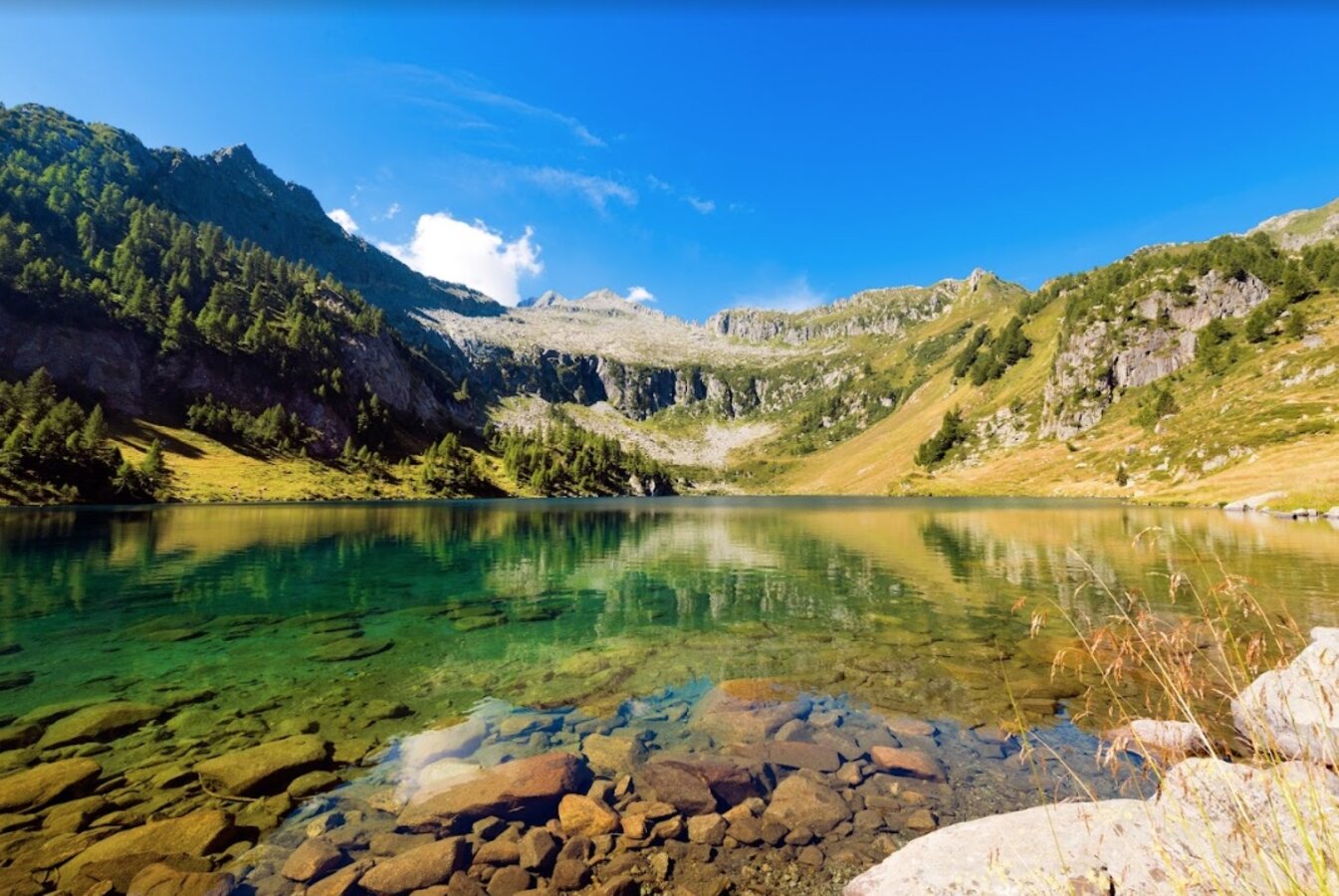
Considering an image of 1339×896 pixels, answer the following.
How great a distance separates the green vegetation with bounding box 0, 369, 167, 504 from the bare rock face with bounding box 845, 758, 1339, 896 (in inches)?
6025

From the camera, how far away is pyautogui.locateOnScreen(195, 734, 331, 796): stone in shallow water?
12484 mm

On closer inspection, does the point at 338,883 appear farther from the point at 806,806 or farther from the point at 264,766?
the point at 806,806

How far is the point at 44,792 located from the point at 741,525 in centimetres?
8456

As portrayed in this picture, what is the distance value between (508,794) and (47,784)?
936cm

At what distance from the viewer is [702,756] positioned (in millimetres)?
14125

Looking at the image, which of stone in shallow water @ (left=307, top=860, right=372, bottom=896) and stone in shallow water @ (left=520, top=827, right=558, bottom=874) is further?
stone in shallow water @ (left=520, top=827, right=558, bottom=874)

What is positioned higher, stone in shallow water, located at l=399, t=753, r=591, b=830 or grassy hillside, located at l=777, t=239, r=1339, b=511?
grassy hillside, located at l=777, t=239, r=1339, b=511

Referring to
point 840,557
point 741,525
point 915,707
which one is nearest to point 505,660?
point 915,707

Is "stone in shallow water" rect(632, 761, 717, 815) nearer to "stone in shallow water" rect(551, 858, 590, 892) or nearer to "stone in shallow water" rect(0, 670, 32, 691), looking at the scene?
"stone in shallow water" rect(551, 858, 590, 892)

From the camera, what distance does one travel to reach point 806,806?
12.0m

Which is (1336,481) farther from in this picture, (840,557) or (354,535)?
(354,535)

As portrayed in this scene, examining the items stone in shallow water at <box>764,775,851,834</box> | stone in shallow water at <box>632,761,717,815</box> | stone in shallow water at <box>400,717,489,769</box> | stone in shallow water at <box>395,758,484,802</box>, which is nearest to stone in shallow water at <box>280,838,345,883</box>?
stone in shallow water at <box>395,758,484,802</box>

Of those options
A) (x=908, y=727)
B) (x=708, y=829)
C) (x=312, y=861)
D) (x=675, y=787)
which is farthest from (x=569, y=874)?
(x=908, y=727)

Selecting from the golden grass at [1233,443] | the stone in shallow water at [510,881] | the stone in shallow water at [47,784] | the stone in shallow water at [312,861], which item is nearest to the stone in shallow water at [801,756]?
the stone in shallow water at [510,881]
